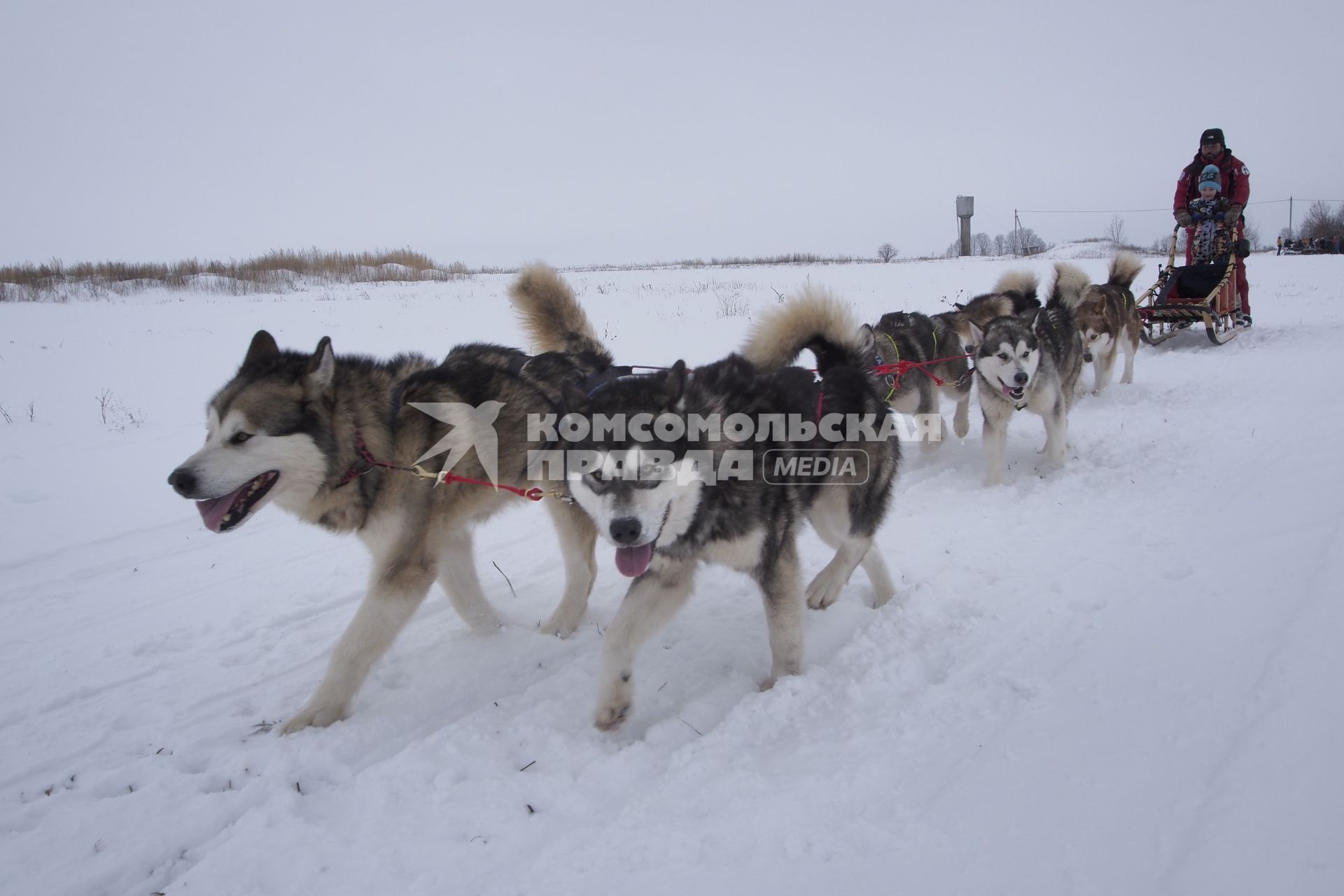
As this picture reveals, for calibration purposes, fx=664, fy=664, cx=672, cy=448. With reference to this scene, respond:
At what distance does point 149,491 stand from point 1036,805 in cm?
591

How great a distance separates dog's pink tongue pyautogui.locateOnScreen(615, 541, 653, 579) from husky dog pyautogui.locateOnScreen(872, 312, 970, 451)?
3.59m

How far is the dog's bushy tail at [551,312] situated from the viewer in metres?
3.59

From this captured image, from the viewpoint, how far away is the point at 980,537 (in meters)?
3.74

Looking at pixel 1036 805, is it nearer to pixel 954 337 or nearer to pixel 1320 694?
pixel 1320 694

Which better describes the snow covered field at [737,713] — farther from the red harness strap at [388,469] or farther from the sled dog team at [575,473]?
the red harness strap at [388,469]

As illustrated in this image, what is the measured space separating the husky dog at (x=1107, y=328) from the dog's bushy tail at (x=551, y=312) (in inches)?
218

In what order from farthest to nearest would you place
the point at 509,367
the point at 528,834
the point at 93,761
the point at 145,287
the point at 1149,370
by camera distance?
the point at 145,287 → the point at 1149,370 → the point at 509,367 → the point at 93,761 → the point at 528,834

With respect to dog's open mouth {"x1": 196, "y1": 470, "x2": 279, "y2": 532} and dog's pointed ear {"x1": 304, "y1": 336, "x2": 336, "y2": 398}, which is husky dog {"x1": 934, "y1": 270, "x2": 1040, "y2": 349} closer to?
dog's pointed ear {"x1": 304, "y1": 336, "x2": 336, "y2": 398}

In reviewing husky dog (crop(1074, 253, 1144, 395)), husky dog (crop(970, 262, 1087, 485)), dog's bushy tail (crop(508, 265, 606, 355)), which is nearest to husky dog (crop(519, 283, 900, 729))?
dog's bushy tail (crop(508, 265, 606, 355))

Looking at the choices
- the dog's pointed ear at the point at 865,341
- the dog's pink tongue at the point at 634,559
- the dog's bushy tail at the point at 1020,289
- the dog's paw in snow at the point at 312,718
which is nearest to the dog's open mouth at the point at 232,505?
the dog's paw in snow at the point at 312,718

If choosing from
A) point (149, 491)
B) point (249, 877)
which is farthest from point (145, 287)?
point (249, 877)

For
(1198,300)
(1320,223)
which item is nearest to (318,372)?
(1198,300)

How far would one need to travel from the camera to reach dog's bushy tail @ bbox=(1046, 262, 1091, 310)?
6184mm

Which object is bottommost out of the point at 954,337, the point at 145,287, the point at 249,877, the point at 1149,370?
the point at 249,877
